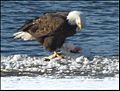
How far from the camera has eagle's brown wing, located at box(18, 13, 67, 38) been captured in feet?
34.7

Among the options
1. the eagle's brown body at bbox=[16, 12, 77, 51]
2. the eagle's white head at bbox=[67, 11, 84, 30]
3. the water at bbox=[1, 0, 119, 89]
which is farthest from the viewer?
the eagle's brown body at bbox=[16, 12, 77, 51]

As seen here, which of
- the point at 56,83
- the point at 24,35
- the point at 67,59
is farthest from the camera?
the point at 24,35

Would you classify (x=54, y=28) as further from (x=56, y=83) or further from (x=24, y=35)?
(x=56, y=83)

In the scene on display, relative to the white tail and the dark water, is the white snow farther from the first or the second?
the dark water

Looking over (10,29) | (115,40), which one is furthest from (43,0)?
(115,40)

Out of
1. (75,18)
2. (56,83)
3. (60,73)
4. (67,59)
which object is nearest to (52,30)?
(75,18)

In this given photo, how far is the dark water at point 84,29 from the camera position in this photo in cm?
1229

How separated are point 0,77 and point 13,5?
10.4 meters

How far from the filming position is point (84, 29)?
48.8 ft

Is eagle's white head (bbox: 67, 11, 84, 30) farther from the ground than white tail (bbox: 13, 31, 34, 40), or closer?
farther from the ground

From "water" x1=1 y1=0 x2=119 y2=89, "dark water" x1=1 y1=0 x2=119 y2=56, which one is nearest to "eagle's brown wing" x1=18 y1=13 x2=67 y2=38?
"water" x1=1 y1=0 x2=119 y2=89

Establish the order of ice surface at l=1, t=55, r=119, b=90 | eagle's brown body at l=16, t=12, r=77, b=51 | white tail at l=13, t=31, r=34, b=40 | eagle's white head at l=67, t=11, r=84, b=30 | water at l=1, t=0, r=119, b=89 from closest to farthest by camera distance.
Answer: ice surface at l=1, t=55, r=119, b=90 → water at l=1, t=0, r=119, b=89 → eagle's white head at l=67, t=11, r=84, b=30 → eagle's brown body at l=16, t=12, r=77, b=51 → white tail at l=13, t=31, r=34, b=40

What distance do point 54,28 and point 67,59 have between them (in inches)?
22.3

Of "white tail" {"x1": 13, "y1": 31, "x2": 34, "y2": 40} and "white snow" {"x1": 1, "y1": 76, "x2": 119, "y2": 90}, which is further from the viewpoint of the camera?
"white tail" {"x1": 13, "y1": 31, "x2": 34, "y2": 40}
